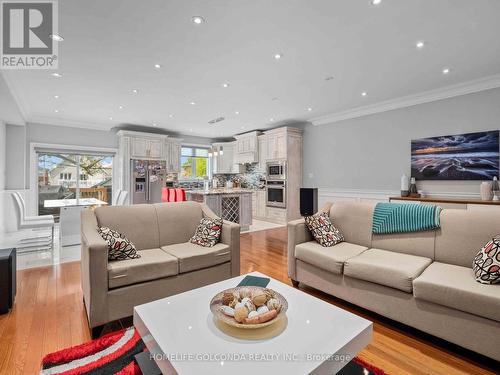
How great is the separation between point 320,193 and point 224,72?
4145mm

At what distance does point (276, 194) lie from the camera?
7172 mm

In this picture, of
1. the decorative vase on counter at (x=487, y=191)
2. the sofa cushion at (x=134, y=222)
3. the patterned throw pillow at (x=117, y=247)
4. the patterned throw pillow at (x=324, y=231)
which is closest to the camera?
the patterned throw pillow at (x=117, y=247)

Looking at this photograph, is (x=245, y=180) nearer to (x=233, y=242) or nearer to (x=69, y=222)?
(x=69, y=222)

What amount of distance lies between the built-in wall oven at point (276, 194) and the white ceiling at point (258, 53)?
2.28 metres

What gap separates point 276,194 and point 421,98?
12.8 feet

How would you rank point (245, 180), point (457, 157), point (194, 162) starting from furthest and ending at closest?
point (194, 162), point (245, 180), point (457, 157)

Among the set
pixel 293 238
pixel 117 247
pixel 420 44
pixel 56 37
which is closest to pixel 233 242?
pixel 293 238

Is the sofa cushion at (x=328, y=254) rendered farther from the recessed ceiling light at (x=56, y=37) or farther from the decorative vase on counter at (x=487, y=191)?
the recessed ceiling light at (x=56, y=37)

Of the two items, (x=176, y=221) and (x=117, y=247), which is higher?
(x=176, y=221)

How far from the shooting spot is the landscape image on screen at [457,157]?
13.5 feet

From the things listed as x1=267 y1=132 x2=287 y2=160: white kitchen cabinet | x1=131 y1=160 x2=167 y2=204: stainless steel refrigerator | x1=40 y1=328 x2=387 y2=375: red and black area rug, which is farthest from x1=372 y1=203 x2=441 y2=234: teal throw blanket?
x1=131 y1=160 x2=167 y2=204: stainless steel refrigerator

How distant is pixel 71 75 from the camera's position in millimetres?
3836

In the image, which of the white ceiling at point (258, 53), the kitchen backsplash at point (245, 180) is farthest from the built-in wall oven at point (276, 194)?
the white ceiling at point (258, 53)

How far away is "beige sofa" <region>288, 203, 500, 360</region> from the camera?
1.67 meters
